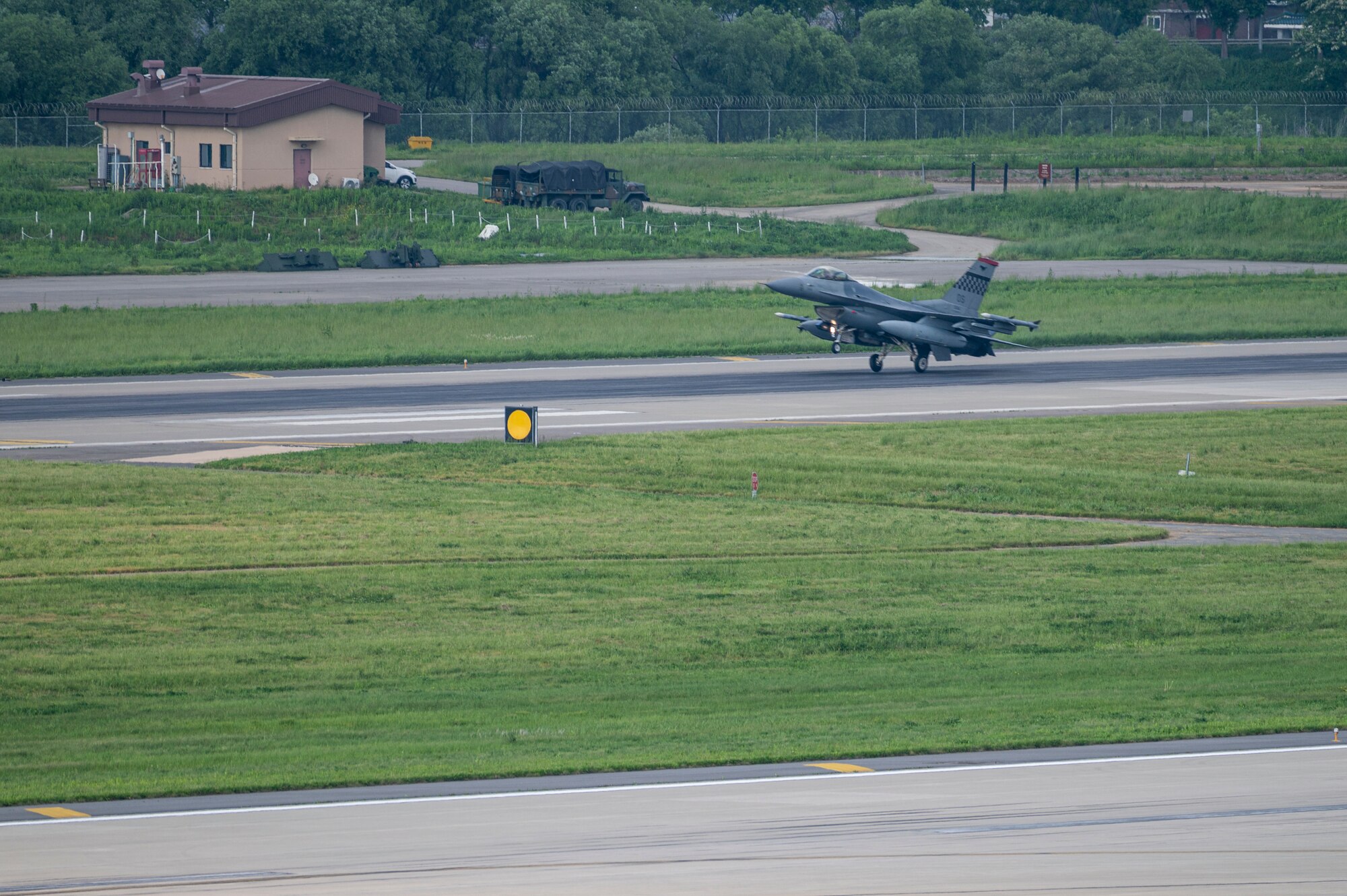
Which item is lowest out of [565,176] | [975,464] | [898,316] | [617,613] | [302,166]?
[617,613]

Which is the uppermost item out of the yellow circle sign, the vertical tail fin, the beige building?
the beige building

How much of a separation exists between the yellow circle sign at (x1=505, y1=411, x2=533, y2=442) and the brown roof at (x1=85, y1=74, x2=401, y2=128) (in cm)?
5423

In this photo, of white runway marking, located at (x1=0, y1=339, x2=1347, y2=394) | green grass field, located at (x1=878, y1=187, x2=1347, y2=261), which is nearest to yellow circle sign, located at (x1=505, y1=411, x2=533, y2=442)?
white runway marking, located at (x1=0, y1=339, x2=1347, y2=394)

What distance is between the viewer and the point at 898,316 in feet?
155

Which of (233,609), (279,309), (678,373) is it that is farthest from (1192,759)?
(279,309)

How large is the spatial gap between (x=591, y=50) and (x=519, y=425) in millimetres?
94861

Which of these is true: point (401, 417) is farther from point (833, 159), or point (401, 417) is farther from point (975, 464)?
point (833, 159)

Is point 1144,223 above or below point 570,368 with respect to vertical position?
above

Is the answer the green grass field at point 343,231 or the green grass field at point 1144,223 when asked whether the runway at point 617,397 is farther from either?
the green grass field at point 1144,223

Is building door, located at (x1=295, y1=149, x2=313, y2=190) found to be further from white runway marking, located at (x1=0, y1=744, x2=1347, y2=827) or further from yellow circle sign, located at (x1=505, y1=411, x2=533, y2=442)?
white runway marking, located at (x1=0, y1=744, x2=1347, y2=827)

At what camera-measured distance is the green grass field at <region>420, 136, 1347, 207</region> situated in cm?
10081

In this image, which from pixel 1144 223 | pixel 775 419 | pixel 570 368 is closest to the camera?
pixel 775 419

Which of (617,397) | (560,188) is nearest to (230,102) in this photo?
(560,188)

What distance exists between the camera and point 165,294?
63.2m
